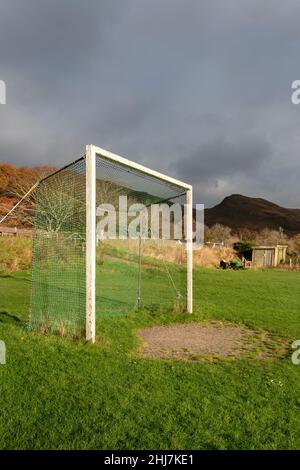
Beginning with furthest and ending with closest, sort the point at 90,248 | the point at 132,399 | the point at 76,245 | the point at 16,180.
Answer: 1. the point at 16,180
2. the point at 76,245
3. the point at 90,248
4. the point at 132,399

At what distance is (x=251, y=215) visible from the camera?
77.1m

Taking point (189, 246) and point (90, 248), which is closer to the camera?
point (90, 248)

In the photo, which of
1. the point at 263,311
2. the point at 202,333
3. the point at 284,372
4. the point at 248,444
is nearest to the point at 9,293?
the point at 202,333

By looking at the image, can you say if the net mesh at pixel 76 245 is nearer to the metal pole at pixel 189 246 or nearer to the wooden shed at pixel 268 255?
the metal pole at pixel 189 246

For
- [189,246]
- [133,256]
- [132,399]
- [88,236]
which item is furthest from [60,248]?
[133,256]

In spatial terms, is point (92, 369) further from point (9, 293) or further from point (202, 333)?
point (9, 293)

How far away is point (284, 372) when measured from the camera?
4.61 m

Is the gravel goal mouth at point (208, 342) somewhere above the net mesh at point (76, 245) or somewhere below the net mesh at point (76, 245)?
below

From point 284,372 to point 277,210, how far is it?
79152 millimetres

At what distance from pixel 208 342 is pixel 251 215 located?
7397 cm

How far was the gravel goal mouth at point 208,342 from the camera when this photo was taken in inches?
214

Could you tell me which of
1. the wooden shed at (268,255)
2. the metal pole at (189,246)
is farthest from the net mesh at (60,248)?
the wooden shed at (268,255)

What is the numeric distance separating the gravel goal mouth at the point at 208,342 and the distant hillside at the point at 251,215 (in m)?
59.3

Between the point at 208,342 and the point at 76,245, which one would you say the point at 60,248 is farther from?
the point at 208,342
